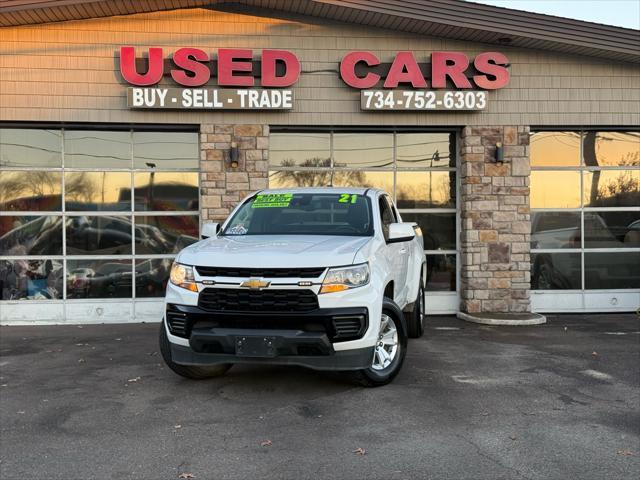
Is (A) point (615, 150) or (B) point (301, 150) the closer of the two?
(B) point (301, 150)

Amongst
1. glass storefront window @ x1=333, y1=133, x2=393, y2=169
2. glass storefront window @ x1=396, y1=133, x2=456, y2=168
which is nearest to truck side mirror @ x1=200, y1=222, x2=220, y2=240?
glass storefront window @ x1=333, y1=133, x2=393, y2=169

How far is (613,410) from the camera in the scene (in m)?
5.27

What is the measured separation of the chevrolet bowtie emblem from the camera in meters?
5.24

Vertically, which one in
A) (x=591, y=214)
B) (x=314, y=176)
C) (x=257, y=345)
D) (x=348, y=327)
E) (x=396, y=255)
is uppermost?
(x=314, y=176)

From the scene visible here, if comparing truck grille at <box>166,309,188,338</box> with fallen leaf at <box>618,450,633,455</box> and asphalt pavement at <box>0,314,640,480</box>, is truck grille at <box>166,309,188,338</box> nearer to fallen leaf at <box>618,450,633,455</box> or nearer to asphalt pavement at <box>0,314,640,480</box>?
asphalt pavement at <box>0,314,640,480</box>

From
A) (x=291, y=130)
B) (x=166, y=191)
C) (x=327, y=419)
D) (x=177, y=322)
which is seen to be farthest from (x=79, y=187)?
(x=327, y=419)

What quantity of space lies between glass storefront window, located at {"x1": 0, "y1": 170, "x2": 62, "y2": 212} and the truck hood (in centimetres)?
547

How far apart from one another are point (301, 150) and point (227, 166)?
1321 mm

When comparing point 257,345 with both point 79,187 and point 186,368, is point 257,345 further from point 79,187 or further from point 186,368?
point 79,187

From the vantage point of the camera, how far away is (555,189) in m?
11.0

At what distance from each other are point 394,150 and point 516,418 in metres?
6.53

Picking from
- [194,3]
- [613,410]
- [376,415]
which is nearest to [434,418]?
[376,415]

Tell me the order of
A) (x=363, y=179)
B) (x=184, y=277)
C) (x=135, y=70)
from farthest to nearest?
(x=363, y=179) < (x=135, y=70) < (x=184, y=277)

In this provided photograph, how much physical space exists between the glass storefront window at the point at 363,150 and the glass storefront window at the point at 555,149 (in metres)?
2.53
